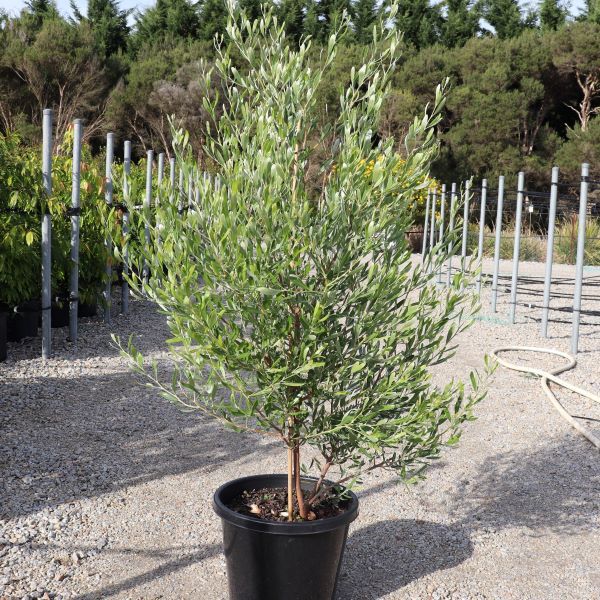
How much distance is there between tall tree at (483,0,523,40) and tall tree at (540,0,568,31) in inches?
34.7

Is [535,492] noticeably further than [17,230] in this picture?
No

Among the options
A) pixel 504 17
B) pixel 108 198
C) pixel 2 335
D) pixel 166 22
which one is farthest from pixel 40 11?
pixel 2 335

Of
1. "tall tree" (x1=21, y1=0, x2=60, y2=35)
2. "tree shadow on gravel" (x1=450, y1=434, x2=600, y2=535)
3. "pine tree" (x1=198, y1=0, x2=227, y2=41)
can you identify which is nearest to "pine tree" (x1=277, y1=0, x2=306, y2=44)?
"pine tree" (x1=198, y1=0, x2=227, y2=41)

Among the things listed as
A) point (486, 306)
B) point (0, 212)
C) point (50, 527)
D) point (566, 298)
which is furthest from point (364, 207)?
point (566, 298)

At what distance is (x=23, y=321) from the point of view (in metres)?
6.96

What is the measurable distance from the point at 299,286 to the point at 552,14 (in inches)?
1175

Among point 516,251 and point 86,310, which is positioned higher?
point 516,251

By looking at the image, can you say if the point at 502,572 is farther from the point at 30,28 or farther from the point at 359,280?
the point at 30,28

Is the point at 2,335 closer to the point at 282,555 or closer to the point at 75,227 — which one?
the point at 75,227

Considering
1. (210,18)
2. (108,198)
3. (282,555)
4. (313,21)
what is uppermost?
(210,18)

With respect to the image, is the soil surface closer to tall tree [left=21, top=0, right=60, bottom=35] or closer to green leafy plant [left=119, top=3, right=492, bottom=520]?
green leafy plant [left=119, top=3, right=492, bottom=520]

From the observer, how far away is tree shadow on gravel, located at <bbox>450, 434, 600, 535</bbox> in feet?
12.1

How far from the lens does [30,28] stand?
27.1 m

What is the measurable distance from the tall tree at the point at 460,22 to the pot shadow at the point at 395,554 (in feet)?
90.3
